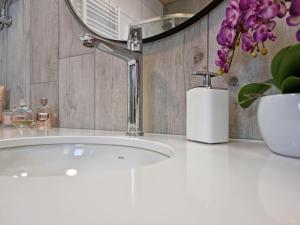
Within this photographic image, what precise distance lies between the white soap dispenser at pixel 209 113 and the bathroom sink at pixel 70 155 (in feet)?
0.41

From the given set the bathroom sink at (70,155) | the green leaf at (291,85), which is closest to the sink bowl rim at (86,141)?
the bathroom sink at (70,155)

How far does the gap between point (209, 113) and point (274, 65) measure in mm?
161

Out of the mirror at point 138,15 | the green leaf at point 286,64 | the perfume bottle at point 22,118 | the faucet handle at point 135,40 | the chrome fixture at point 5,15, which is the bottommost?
the perfume bottle at point 22,118

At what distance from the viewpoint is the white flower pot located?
395 millimetres

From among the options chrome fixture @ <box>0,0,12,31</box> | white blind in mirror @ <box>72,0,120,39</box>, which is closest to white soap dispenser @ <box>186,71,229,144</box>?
white blind in mirror @ <box>72,0,120,39</box>

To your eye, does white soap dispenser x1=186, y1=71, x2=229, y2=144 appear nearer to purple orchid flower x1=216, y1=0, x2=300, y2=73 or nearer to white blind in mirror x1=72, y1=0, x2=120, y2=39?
purple orchid flower x1=216, y1=0, x2=300, y2=73

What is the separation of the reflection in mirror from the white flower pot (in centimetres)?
39

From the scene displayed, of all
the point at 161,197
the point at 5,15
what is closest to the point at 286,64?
the point at 161,197

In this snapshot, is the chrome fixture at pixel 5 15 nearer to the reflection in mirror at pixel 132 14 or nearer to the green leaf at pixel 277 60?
the reflection in mirror at pixel 132 14

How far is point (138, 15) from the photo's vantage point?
0.82 metres

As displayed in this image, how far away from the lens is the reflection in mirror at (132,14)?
0.72m

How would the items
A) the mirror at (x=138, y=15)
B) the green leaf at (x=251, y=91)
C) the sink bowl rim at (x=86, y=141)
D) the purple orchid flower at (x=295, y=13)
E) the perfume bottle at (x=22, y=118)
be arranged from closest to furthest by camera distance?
1. the purple orchid flower at (x=295, y=13)
2. the green leaf at (x=251, y=91)
3. the sink bowl rim at (x=86, y=141)
4. the mirror at (x=138, y=15)
5. the perfume bottle at (x=22, y=118)

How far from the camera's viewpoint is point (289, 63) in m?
0.41

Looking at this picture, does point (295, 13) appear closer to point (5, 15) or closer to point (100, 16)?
point (100, 16)
